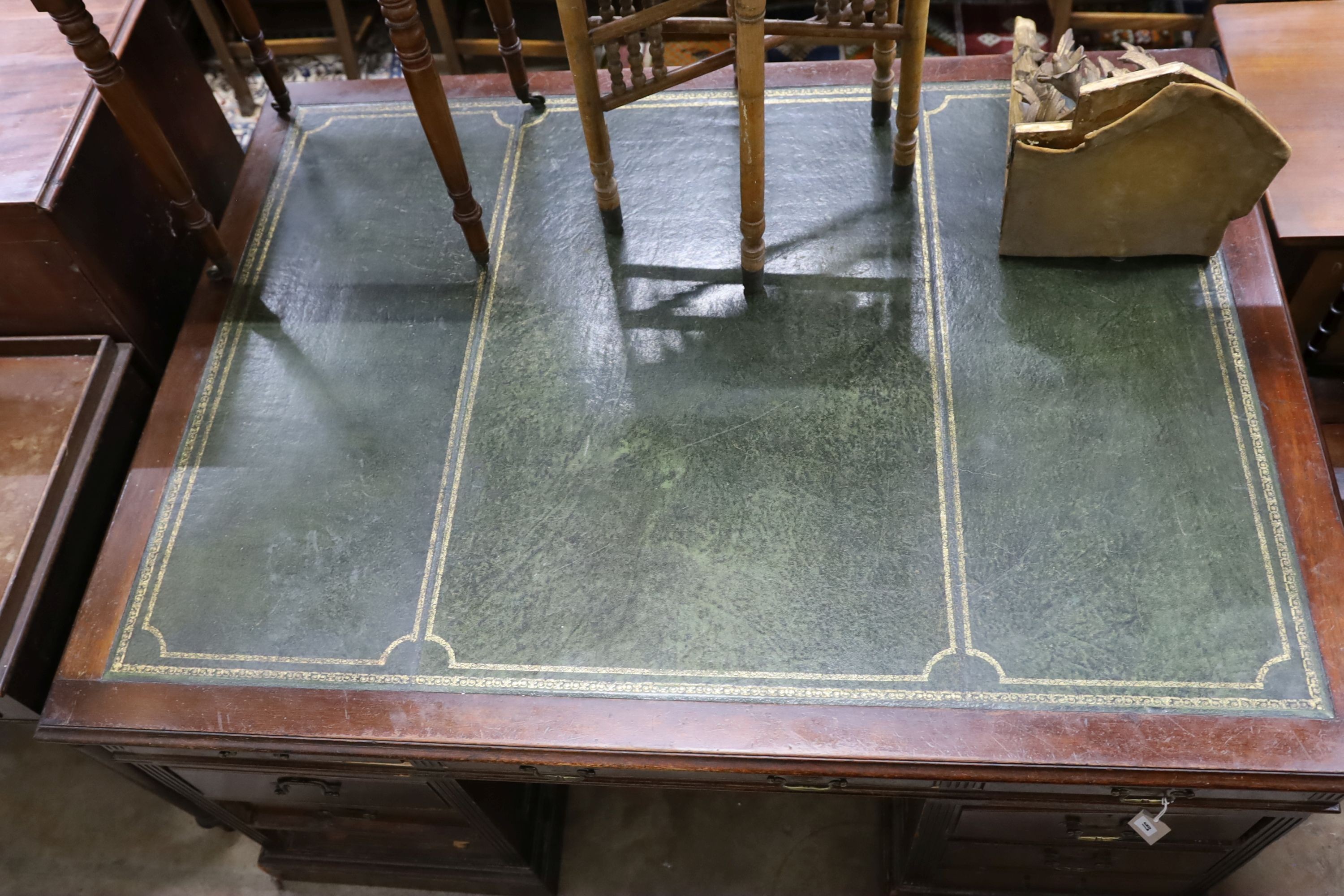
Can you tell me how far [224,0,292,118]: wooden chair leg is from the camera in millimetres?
3057

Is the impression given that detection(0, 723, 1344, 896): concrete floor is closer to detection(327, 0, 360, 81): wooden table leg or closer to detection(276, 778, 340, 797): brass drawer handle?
detection(276, 778, 340, 797): brass drawer handle

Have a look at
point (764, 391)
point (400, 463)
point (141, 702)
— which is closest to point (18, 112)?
point (400, 463)

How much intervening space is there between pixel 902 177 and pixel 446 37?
1.98m

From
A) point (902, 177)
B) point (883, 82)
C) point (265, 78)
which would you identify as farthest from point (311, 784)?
point (883, 82)

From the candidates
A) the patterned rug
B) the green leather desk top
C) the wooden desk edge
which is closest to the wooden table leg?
the patterned rug

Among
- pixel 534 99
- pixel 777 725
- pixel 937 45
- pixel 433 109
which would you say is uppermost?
pixel 433 109

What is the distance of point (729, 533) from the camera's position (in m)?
2.36

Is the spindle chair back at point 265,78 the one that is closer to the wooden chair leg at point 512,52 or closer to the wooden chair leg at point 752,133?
the wooden chair leg at point 512,52

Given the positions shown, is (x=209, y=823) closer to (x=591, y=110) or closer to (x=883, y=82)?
Answer: (x=591, y=110)

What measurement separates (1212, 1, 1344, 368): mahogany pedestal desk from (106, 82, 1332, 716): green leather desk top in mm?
257

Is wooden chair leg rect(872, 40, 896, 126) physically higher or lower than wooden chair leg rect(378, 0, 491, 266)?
lower

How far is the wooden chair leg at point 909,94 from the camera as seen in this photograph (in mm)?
2551

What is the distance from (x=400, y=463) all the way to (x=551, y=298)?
23.5 inches

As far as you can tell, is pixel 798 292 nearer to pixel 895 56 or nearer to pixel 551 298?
pixel 551 298
